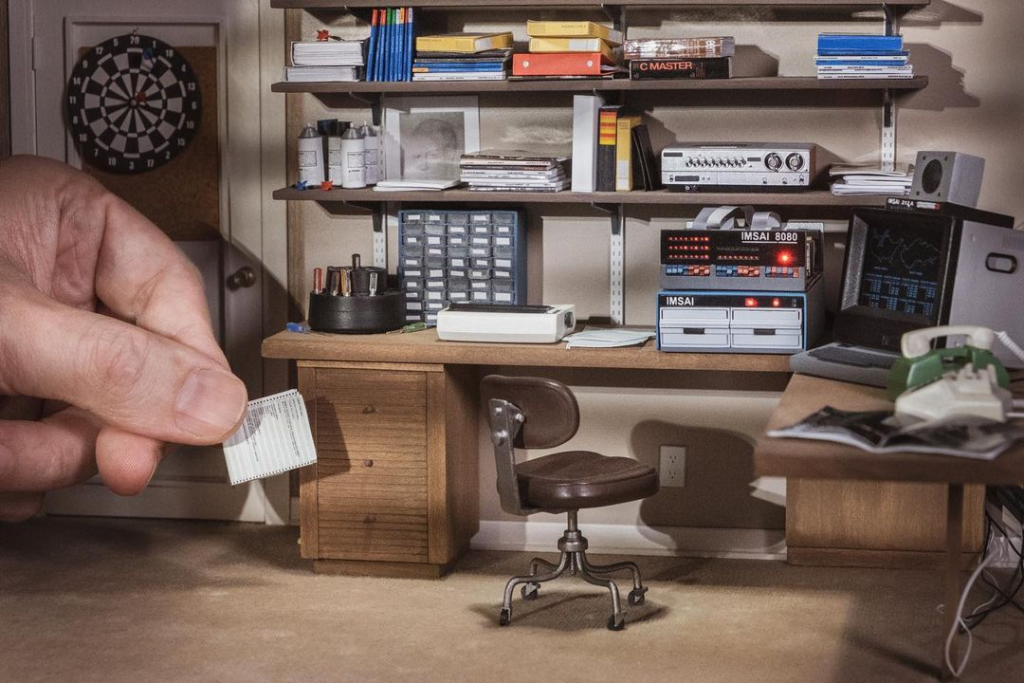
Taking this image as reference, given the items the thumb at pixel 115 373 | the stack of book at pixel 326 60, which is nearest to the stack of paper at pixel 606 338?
the stack of book at pixel 326 60

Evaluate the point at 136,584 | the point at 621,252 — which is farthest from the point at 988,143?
the point at 136,584

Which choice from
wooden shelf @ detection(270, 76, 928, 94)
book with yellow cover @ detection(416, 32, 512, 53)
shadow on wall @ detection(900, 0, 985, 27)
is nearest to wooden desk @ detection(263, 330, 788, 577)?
wooden shelf @ detection(270, 76, 928, 94)

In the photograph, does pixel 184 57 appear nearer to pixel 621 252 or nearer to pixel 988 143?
pixel 621 252

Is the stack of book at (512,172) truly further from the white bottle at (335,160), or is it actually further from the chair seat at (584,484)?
the chair seat at (584,484)

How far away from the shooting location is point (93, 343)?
8.18 ft

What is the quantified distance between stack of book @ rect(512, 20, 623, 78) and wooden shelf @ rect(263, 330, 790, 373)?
0.79 metres

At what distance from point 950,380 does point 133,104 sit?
9.74ft

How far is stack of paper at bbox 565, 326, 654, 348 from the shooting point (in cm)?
401

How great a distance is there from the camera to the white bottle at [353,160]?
4289mm

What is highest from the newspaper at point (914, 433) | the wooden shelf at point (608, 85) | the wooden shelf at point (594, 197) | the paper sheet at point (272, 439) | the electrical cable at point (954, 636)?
the wooden shelf at point (608, 85)

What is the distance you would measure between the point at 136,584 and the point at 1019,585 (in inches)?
100

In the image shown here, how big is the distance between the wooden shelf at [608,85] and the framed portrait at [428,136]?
187 mm

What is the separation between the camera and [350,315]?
4.18 m

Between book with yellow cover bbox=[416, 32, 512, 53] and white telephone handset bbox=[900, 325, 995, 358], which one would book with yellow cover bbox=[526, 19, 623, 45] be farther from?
white telephone handset bbox=[900, 325, 995, 358]
